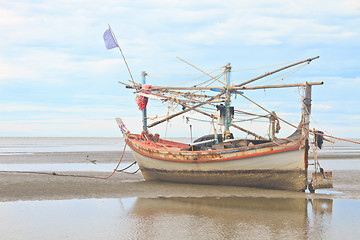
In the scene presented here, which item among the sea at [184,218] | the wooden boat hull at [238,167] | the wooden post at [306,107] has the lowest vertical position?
the sea at [184,218]

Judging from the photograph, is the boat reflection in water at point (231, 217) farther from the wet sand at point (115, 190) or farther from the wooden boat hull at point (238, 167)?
the wooden boat hull at point (238, 167)

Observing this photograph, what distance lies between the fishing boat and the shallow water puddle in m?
1.68

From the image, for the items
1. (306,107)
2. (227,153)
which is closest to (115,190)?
(227,153)

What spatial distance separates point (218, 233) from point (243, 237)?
628 mm

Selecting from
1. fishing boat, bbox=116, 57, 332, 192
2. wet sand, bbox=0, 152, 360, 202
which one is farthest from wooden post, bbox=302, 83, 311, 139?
wet sand, bbox=0, 152, 360, 202

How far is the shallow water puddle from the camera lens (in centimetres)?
962

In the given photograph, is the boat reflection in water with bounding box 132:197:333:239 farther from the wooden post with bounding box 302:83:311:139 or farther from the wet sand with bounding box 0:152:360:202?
the wooden post with bounding box 302:83:311:139

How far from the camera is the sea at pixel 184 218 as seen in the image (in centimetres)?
962

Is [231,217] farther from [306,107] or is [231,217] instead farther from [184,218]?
[306,107]

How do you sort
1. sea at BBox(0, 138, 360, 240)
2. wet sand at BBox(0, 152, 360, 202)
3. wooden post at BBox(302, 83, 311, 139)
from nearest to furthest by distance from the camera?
sea at BBox(0, 138, 360, 240) → wet sand at BBox(0, 152, 360, 202) → wooden post at BBox(302, 83, 311, 139)

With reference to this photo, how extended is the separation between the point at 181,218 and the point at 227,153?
525cm

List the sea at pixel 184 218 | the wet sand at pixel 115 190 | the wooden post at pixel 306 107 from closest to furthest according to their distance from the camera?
1. the sea at pixel 184 218
2. the wet sand at pixel 115 190
3. the wooden post at pixel 306 107

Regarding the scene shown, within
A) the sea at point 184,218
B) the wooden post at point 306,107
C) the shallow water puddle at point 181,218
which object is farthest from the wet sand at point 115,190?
the wooden post at point 306,107

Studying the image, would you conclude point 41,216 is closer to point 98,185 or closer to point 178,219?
point 178,219
